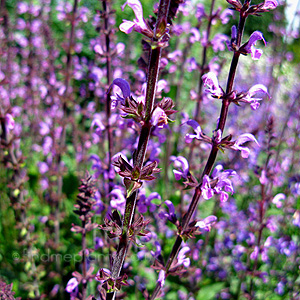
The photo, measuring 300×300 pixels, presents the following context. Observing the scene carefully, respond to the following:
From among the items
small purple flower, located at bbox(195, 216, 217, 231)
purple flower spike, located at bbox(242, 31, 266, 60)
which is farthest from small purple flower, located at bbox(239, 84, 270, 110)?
small purple flower, located at bbox(195, 216, 217, 231)

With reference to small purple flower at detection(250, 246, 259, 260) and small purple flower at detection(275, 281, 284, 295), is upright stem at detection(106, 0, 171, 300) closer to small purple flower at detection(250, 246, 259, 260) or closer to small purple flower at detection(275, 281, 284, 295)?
small purple flower at detection(250, 246, 259, 260)

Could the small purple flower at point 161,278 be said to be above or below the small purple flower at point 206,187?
below

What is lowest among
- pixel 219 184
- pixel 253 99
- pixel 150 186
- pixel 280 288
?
pixel 280 288

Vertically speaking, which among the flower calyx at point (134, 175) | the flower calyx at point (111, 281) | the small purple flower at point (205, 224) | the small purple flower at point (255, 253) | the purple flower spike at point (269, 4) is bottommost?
the small purple flower at point (255, 253)

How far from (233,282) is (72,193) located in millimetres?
3329

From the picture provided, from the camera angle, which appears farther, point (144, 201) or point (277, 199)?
point (277, 199)

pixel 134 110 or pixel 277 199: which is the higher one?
pixel 134 110

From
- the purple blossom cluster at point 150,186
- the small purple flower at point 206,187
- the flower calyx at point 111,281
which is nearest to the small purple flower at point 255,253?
the purple blossom cluster at point 150,186

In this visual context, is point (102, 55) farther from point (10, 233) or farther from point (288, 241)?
point (288, 241)

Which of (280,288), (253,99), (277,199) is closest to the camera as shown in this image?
(253,99)

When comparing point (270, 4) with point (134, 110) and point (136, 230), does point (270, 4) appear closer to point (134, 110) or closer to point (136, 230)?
point (134, 110)

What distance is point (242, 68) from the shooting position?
43.6 ft

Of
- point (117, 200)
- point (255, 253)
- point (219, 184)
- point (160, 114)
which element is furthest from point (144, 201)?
point (255, 253)

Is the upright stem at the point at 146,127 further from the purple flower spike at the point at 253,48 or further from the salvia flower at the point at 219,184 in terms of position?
the purple flower spike at the point at 253,48
